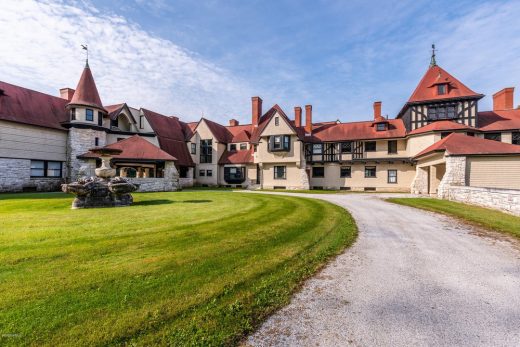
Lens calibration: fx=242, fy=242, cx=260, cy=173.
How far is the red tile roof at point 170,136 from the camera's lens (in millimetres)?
32344

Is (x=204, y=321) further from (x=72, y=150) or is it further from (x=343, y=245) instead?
(x=72, y=150)

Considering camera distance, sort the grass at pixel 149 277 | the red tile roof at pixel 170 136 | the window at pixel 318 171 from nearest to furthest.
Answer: the grass at pixel 149 277
the window at pixel 318 171
the red tile roof at pixel 170 136

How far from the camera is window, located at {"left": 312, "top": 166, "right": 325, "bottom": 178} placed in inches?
1249

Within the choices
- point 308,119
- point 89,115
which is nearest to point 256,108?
point 308,119

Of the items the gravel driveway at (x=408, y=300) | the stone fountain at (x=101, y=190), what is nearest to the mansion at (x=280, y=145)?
the stone fountain at (x=101, y=190)

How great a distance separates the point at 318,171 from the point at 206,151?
1646 centimetres

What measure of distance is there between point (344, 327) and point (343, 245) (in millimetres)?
3777

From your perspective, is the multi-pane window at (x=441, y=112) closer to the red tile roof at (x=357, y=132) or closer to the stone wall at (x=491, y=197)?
the red tile roof at (x=357, y=132)

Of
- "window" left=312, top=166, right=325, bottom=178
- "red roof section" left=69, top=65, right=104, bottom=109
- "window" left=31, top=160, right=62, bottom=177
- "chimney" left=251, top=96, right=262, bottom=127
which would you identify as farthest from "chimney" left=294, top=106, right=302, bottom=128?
"window" left=31, top=160, right=62, bottom=177

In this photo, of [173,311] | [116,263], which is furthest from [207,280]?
[116,263]

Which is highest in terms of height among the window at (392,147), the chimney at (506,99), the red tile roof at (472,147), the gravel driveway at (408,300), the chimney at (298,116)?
the chimney at (506,99)

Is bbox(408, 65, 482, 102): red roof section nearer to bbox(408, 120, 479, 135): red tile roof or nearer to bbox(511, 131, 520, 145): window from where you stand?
bbox(408, 120, 479, 135): red tile roof

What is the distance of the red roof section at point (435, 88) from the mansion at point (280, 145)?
0.10 metres

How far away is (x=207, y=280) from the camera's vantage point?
438 centimetres
